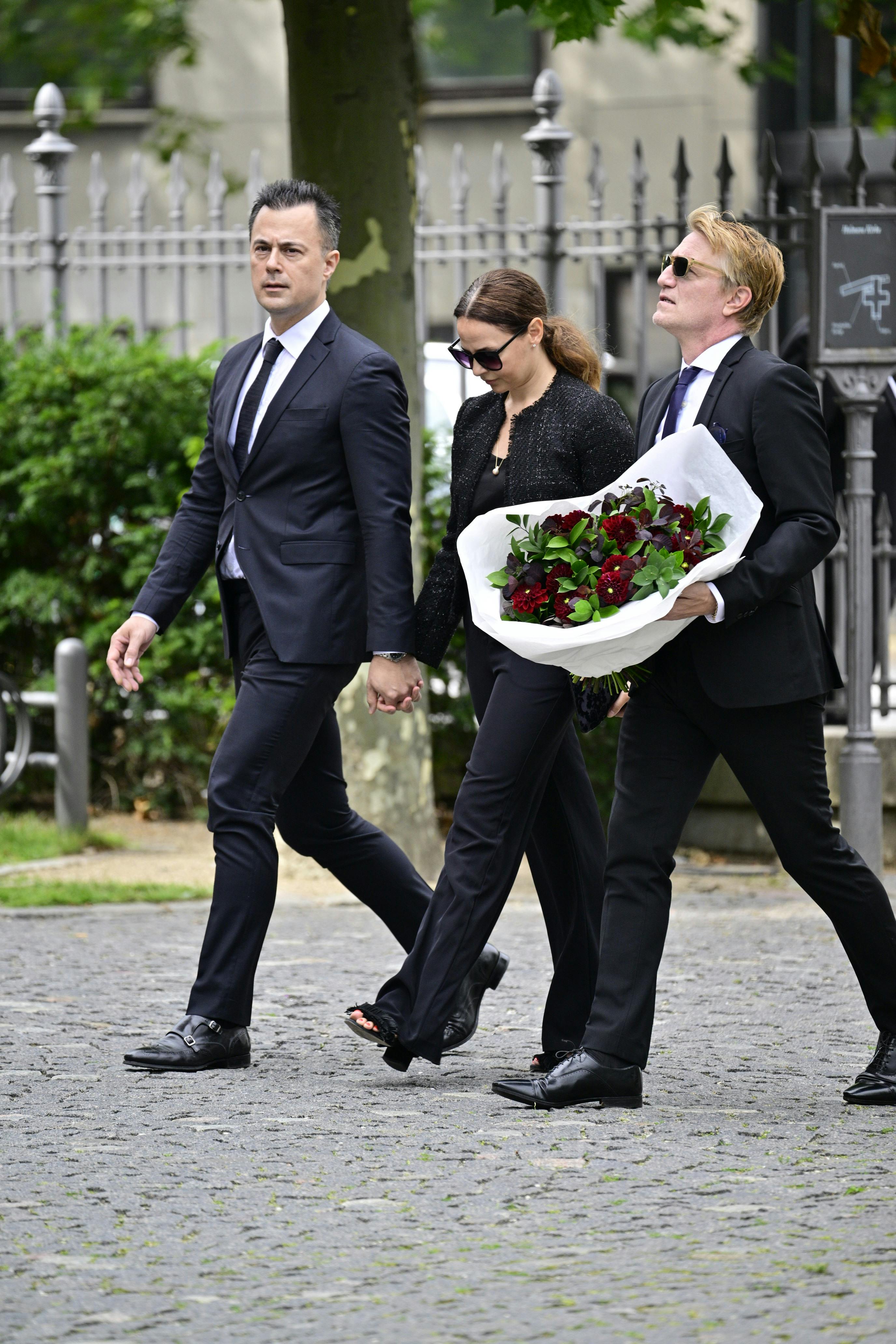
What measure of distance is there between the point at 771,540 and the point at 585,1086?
4.17 ft

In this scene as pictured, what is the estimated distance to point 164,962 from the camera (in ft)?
21.2

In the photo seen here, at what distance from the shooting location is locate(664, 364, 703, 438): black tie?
4.54 meters

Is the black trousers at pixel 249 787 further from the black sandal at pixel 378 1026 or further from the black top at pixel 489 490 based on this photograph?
the black top at pixel 489 490

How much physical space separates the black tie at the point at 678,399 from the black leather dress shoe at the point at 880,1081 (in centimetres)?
147

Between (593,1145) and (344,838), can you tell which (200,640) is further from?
(593,1145)

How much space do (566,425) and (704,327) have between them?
1.35ft

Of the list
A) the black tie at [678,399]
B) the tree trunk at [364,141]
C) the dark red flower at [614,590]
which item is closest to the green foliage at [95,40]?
the tree trunk at [364,141]

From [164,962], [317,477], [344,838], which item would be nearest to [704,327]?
[317,477]

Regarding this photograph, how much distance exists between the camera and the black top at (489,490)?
475cm

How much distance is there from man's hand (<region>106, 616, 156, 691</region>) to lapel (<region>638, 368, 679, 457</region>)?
1.32 meters

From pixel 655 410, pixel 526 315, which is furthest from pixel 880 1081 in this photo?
pixel 526 315

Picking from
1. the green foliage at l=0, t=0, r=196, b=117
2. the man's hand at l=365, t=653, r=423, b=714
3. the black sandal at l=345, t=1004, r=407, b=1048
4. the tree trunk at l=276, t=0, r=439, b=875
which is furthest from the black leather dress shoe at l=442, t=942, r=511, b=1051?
the green foliage at l=0, t=0, r=196, b=117

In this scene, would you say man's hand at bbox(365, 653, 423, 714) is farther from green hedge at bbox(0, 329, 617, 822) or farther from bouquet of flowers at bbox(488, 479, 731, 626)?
green hedge at bbox(0, 329, 617, 822)

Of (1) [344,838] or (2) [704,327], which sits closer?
(2) [704,327]
